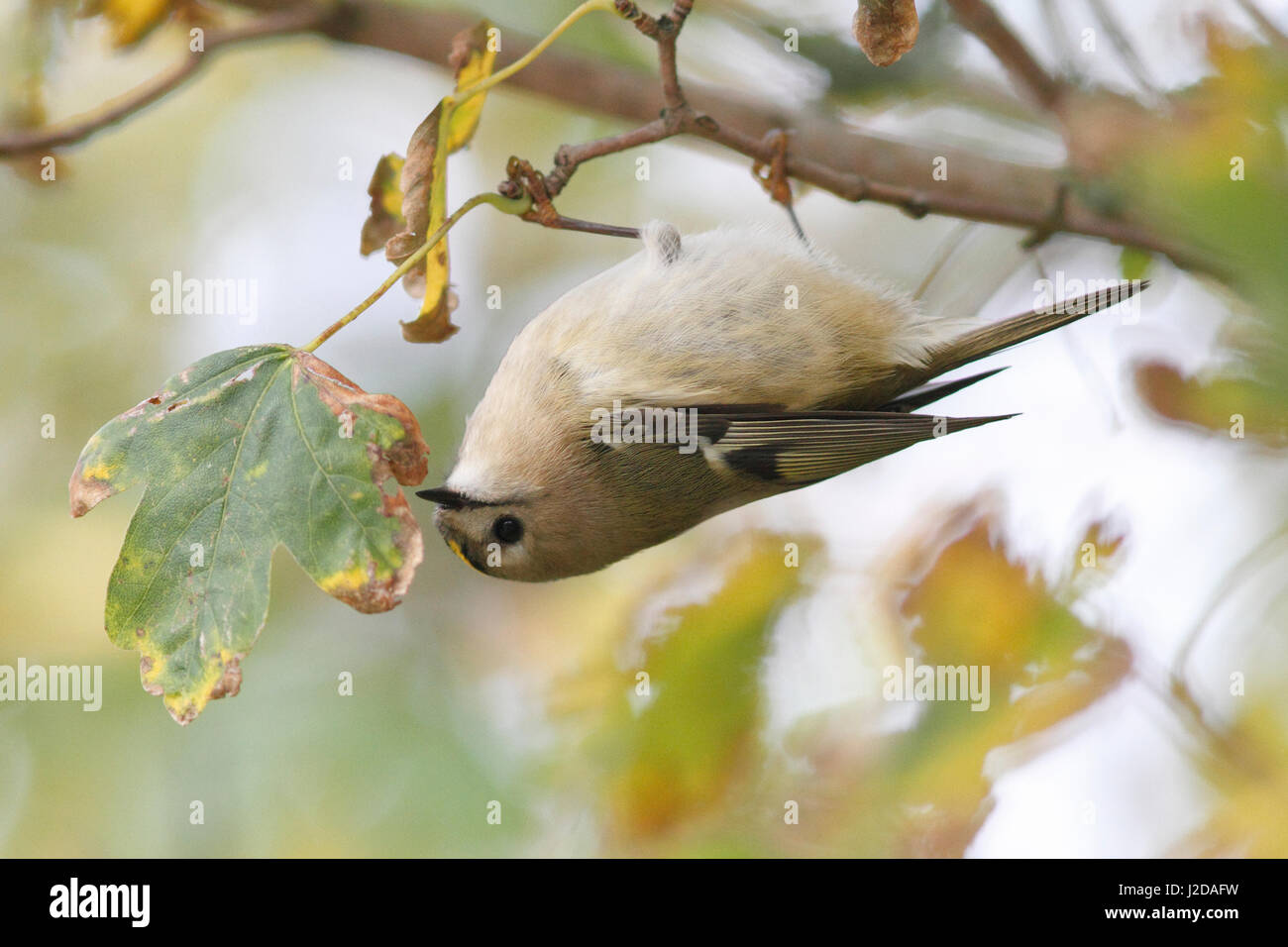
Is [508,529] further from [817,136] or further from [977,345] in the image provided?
[817,136]

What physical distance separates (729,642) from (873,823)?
410 mm

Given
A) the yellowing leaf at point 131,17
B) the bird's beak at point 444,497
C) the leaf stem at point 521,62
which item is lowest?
the bird's beak at point 444,497

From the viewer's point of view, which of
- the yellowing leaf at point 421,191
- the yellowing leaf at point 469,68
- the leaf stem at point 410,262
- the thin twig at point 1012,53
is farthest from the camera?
the thin twig at point 1012,53

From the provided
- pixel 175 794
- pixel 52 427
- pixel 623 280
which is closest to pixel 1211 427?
pixel 623 280

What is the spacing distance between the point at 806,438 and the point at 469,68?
76cm

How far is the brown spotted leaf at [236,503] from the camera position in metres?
1.25

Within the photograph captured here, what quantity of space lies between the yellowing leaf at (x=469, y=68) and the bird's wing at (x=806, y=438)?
60cm

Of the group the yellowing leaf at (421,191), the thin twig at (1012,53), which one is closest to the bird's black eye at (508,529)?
the yellowing leaf at (421,191)

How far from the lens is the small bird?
1.83 meters

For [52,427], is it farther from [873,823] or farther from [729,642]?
[873,823]

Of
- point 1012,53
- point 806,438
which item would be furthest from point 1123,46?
point 806,438

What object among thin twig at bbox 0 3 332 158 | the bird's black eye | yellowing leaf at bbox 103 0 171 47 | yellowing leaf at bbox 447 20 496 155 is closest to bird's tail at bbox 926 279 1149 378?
the bird's black eye

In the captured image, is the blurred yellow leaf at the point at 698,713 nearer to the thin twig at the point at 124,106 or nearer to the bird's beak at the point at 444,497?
the bird's beak at the point at 444,497

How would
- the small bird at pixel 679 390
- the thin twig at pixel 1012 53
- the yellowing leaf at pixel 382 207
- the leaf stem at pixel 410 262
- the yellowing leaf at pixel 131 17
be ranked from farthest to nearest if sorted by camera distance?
the yellowing leaf at pixel 131 17, the thin twig at pixel 1012 53, the small bird at pixel 679 390, the yellowing leaf at pixel 382 207, the leaf stem at pixel 410 262
